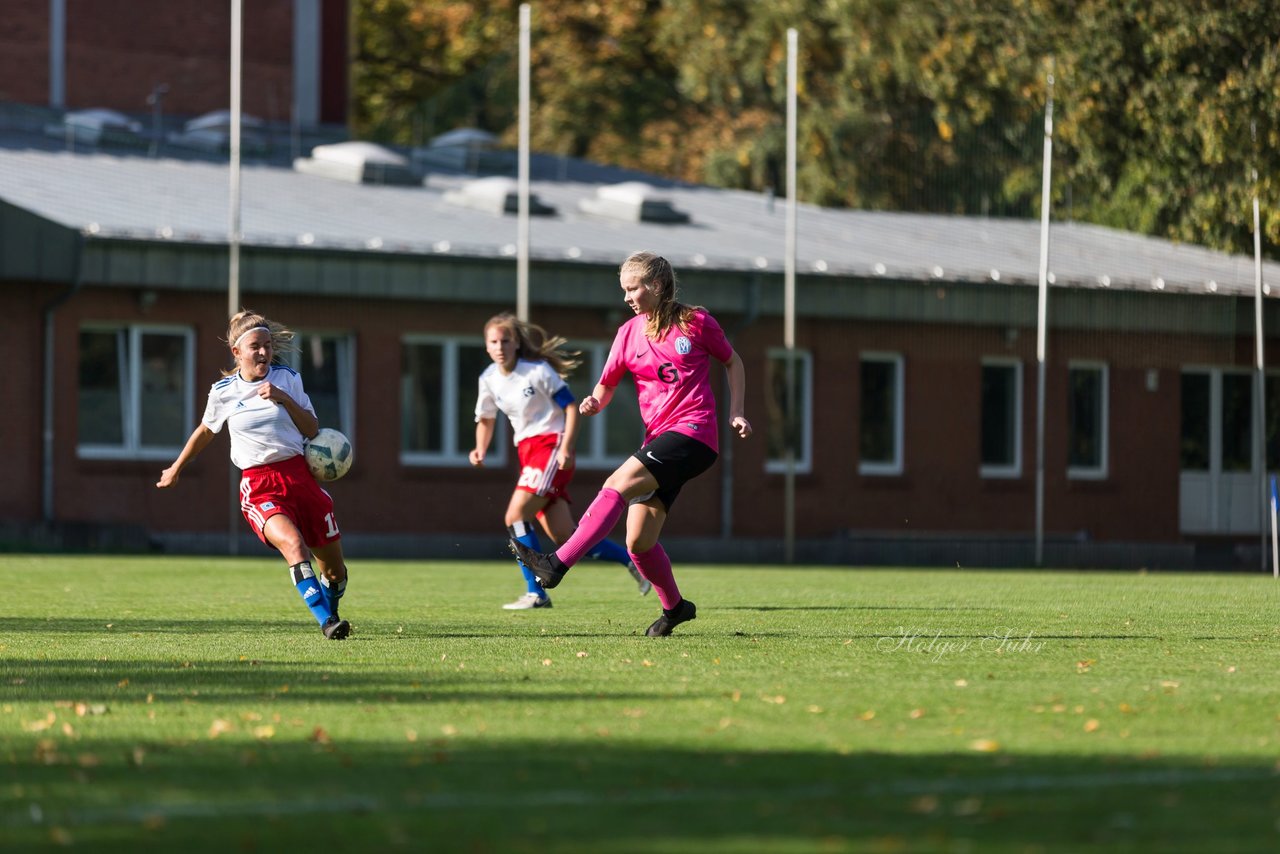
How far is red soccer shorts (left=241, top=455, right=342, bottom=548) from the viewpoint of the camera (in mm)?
11109

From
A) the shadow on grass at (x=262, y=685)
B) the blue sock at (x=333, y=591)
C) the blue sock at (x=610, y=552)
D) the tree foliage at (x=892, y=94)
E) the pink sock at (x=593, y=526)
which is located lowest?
the shadow on grass at (x=262, y=685)

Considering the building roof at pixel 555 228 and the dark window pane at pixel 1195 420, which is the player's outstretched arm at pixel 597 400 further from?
the dark window pane at pixel 1195 420

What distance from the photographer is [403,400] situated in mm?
30281

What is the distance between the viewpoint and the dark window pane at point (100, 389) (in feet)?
94.3

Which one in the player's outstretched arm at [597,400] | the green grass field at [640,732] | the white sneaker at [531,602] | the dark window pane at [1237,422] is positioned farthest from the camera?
the dark window pane at [1237,422]

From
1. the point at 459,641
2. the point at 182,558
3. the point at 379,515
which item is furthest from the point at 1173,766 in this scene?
the point at 379,515

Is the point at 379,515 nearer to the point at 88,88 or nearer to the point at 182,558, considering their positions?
the point at 182,558

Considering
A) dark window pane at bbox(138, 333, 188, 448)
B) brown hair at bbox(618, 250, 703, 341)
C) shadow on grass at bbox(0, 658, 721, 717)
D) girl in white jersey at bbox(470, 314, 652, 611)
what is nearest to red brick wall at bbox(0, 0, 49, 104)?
dark window pane at bbox(138, 333, 188, 448)

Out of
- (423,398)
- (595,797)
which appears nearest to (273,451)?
(595,797)

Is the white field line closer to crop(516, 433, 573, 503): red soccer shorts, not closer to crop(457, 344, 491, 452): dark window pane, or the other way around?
crop(516, 433, 573, 503): red soccer shorts

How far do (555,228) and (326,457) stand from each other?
69.7ft

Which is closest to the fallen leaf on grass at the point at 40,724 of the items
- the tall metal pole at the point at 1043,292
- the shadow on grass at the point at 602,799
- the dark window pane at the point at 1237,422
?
the shadow on grass at the point at 602,799

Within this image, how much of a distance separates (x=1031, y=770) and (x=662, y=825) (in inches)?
55.7

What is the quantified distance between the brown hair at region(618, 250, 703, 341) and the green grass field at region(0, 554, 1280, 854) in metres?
1.61
